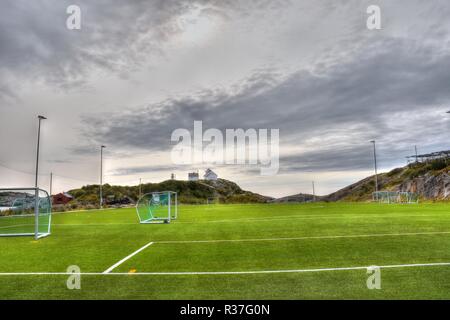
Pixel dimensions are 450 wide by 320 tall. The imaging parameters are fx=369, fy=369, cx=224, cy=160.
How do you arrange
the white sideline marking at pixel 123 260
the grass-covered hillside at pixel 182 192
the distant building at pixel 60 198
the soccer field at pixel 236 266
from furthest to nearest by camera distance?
the grass-covered hillside at pixel 182 192
the distant building at pixel 60 198
the white sideline marking at pixel 123 260
the soccer field at pixel 236 266

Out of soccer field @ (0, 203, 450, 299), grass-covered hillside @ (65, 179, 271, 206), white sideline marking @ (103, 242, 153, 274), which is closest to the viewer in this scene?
soccer field @ (0, 203, 450, 299)

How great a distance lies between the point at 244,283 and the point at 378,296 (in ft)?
7.02

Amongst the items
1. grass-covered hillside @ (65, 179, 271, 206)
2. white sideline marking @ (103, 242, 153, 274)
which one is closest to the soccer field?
white sideline marking @ (103, 242, 153, 274)

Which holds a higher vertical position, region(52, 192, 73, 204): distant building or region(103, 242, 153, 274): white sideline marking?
region(52, 192, 73, 204): distant building

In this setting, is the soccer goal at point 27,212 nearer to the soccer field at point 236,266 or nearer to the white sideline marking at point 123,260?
the soccer field at point 236,266

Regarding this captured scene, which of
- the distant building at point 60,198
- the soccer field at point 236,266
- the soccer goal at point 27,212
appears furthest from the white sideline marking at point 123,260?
the distant building at point 60,198

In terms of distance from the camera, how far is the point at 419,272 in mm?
6773

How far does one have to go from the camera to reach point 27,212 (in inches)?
1027

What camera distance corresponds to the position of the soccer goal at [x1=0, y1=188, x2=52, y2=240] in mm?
13632

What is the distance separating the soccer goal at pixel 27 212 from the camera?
44.7 feet

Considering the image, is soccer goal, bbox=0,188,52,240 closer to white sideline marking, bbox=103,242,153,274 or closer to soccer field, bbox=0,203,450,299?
soccer field, bbox=0,203,450,299

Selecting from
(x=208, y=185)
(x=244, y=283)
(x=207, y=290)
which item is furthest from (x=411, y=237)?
(x=208, y=185)

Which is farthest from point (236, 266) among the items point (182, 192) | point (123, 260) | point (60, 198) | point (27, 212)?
point (182, 192)
